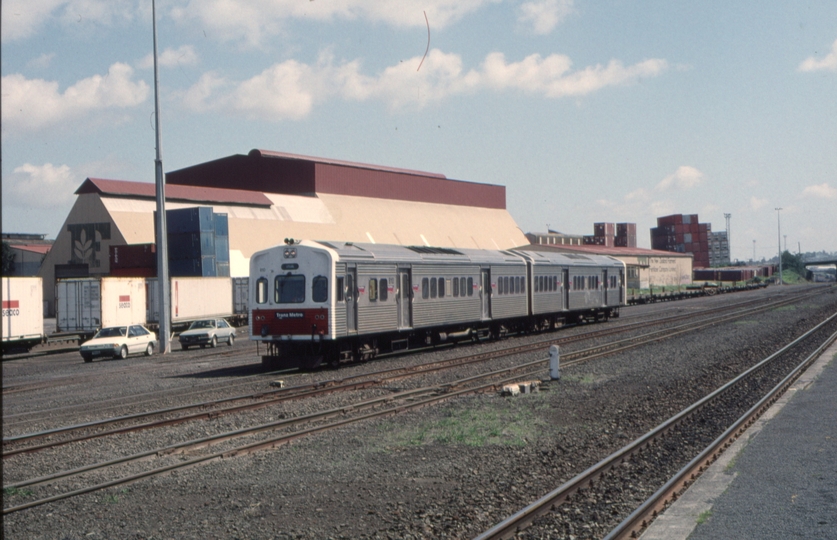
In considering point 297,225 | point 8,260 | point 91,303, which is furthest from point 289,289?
point 8,260

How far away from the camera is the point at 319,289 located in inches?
818

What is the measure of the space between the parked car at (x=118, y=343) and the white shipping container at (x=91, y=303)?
6451mm

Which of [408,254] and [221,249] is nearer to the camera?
[408,254]

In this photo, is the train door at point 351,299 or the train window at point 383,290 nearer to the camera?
the train door at point 351,299

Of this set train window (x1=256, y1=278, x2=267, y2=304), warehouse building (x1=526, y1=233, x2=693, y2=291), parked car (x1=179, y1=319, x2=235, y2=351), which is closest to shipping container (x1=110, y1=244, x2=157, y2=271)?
parked car (x1=179, y1=319, x2=235, y2=351)

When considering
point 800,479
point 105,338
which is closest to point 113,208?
point 105,338

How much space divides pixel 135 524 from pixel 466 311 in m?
19.6

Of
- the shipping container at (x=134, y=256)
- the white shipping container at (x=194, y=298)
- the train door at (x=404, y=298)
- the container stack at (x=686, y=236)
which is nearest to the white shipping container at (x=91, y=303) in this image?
the white shipping container at (x=194, y=298)

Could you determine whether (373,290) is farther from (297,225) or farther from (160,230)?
(297,225)

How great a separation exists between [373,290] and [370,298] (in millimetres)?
284

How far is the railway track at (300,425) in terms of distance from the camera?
9.72 m

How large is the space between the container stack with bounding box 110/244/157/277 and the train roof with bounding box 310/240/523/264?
26.9m

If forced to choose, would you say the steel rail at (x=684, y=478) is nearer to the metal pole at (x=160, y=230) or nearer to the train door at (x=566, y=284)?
the train door at (x=566, y=284)

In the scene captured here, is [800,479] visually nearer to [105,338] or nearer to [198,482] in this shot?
[198,482]
